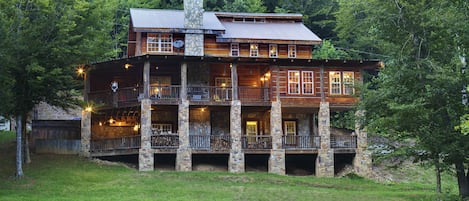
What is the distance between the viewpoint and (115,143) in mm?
37188

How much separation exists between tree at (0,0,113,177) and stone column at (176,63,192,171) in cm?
585

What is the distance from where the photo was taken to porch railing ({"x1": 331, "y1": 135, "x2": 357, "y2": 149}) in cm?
3872

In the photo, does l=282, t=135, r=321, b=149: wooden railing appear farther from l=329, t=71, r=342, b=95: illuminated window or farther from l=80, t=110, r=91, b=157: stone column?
l=80, t=110, r=91, b=157: stone column

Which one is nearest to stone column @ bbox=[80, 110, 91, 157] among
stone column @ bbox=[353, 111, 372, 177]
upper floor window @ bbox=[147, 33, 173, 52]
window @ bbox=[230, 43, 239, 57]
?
upper floor window @ bbox=[147, 33, 173, 52]

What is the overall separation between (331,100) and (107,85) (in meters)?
15.4

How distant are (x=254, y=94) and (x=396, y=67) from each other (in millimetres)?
12780

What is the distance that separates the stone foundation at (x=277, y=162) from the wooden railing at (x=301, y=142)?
2.84ft

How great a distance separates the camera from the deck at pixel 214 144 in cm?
3644

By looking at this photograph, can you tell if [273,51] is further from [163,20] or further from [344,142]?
[344,142]

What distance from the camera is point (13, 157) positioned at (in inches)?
1378

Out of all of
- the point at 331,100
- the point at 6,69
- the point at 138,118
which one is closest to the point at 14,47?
the point at 6,69

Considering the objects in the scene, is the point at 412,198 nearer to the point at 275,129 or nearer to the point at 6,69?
the point at 275,129

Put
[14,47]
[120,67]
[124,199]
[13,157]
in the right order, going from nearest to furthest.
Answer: [124,199] < [14,47] < [13,157] < [120,67]

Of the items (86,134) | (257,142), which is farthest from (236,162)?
(86,134)
